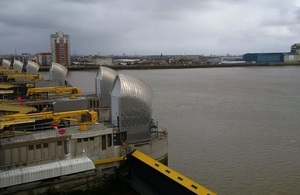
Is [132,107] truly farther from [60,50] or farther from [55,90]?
[60,50]

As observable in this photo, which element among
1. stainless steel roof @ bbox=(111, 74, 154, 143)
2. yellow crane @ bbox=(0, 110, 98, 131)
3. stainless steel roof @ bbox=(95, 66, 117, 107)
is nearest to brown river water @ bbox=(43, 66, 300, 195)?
stainless steel roof @ bbox=(111, 74, 154, 143)

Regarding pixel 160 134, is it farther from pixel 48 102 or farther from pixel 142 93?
pixel 48 102

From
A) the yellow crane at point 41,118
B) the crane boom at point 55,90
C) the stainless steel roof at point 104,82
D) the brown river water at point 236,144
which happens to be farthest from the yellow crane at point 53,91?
the yellow crane at point 41,118

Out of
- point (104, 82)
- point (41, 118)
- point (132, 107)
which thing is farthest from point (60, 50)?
point (132, 107)

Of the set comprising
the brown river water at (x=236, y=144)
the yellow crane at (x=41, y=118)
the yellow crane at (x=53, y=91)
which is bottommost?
the brown river water at (x=236, y=144)

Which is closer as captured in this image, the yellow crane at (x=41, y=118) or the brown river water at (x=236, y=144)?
the yellow crane at (x=41, y=118)

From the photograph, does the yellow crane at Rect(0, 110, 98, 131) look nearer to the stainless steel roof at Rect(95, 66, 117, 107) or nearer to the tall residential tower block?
the stainless steel roof at Rect(95, 66, 117, 107)

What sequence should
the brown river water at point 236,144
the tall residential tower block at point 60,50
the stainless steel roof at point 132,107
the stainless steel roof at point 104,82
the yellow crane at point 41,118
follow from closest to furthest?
the yellow crane at point 41,118
the stainless steel roof at point 132,107
the brown river water at point 236,144
the stainless steel roof at point 104,82
the tall residential tower block at point 60,50

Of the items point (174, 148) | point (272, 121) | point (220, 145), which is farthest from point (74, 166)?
point (272, 121)

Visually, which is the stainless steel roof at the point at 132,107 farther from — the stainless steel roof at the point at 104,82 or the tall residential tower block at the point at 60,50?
the tall residential tower block at the point at 60,50

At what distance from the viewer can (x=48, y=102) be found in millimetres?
29453

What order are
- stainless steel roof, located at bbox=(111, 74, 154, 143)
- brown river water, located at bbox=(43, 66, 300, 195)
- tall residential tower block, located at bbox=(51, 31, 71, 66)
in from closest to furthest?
stainless steel roof, located at bbox=(111, 74, 154, 143) → brown river water, located at bbox=(43, 66, 300, 195) → tall residential tower block, located at bbox=(51, 31, 71, 66)

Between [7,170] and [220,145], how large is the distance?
16095 mm

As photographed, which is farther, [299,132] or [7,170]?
[299,132]
